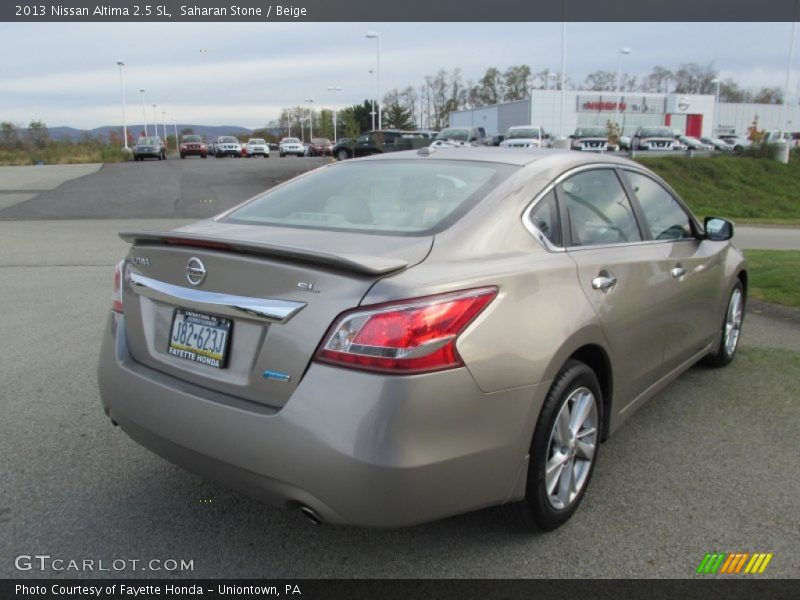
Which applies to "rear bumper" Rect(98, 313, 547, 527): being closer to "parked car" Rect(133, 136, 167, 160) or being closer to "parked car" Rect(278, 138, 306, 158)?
"parked car" Rect(133, 136, 167, 160)

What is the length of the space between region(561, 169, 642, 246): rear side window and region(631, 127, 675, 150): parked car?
4385 cm

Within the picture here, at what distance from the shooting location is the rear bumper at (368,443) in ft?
7.25

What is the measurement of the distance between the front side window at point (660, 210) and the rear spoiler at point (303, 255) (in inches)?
85.8

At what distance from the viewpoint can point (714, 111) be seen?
3393 inches

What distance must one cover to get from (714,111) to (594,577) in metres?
96.2

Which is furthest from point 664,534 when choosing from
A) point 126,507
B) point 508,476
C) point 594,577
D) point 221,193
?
point 221,193

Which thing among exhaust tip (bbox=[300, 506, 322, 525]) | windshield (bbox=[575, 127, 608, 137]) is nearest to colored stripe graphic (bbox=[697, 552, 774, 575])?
exhaust tip (bbox=[300, 506, 322, 525])

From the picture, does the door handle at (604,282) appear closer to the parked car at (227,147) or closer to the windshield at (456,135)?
the windshield at (456,135)

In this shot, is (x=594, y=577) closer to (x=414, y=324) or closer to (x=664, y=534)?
(x=664, y=534)

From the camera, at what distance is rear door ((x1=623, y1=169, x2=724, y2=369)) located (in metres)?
3.88

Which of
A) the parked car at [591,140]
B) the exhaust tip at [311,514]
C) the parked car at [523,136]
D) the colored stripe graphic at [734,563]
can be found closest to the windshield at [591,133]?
the parked car at [591,140]

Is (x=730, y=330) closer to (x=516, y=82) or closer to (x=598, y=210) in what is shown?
(x=598, y=210)

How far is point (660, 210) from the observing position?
418 centimetres

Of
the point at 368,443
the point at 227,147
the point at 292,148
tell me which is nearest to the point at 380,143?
the point at 292,148
